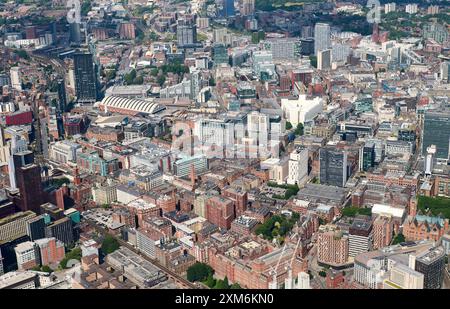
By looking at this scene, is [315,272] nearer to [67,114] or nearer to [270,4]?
[67,114]

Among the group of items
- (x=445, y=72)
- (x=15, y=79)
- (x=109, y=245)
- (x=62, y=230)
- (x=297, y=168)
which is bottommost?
(x=109, y=245)

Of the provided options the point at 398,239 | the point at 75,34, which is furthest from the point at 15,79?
the point at 398,239

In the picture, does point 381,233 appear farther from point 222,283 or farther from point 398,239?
point 222,283

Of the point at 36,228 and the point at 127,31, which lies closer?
the point at 36,228

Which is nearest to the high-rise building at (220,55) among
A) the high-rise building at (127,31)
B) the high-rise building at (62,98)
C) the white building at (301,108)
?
the white building at (301,108)

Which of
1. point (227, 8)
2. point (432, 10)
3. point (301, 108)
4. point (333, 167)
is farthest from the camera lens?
point (227, 8)
